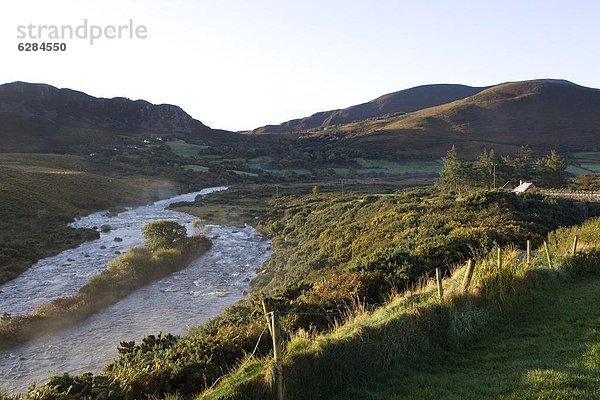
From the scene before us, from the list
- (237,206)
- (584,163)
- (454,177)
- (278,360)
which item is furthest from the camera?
(584,163)

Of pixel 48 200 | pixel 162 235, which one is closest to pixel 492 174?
pixel 162 235

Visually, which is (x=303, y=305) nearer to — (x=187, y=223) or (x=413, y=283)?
(x=413, y=283)

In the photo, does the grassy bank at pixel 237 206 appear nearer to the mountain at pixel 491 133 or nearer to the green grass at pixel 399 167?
the green grass at pixel 399 167

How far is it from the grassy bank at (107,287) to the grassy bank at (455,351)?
18.5 metres

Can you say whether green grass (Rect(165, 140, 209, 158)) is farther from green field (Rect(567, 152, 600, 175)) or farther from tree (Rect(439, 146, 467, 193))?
green field (Rect(567, 152, 600, 175))

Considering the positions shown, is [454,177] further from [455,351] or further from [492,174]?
[455,351]

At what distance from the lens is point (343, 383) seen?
920cm

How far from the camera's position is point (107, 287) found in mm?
29422

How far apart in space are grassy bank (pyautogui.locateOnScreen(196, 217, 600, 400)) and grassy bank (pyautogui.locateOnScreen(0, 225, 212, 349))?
18518 mm

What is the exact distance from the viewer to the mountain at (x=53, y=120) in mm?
134125

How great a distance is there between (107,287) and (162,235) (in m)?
11.3

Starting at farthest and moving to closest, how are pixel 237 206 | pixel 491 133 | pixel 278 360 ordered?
1. pixel 491 133
2. pixel 237 206
3. pixel 278 360

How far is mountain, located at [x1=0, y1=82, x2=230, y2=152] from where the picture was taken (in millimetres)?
134125

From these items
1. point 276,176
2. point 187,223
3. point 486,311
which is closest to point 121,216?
point 187,223
